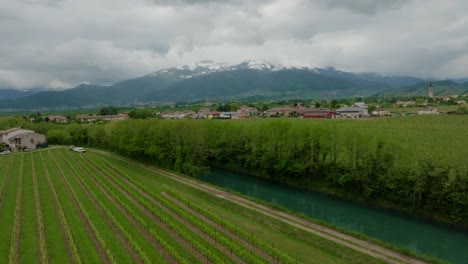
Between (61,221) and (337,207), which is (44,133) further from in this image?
(337,207)

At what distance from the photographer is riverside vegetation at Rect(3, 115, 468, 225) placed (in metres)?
40.4

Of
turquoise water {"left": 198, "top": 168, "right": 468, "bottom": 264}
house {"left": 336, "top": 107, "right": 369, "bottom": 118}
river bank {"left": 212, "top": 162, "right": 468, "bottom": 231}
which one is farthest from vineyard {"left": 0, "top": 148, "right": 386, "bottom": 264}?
house {"left": 336, "top": 107, "right": 369, "bottom": 118}

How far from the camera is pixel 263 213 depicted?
38.8 metres

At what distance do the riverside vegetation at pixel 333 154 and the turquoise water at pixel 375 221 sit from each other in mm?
2352

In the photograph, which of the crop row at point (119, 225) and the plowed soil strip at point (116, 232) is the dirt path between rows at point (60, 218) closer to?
the plowed soil strip at point (116, 232)

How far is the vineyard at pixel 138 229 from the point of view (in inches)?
1049

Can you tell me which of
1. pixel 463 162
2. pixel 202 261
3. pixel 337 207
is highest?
pixel 463 162

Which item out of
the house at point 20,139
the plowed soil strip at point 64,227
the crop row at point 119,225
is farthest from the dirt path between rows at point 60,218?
the house at point 20,139

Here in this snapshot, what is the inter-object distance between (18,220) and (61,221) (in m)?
4.61

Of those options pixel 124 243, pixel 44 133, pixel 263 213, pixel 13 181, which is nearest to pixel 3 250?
pixel 124 243

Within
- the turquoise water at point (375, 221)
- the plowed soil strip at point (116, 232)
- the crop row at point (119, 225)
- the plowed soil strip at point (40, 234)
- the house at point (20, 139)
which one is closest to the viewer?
the plowed soil strip at point (40, 234)

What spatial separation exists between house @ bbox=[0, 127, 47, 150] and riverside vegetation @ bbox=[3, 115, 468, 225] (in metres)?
32.5

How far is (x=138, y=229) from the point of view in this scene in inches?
1252

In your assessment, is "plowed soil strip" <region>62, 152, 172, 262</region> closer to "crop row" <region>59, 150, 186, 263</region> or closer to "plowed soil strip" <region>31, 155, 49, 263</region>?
"crop row" <region>59, 150, 186, 263</region>
